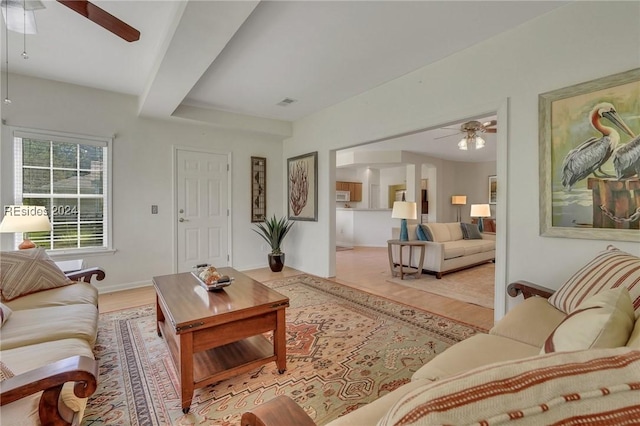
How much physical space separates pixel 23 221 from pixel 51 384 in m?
2.43

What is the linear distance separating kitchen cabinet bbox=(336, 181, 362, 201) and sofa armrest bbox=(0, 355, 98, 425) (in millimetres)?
8574

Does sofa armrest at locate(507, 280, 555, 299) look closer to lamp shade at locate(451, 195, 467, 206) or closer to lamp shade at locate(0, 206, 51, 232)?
lamp shade at locate(0, 206, 51, 232)

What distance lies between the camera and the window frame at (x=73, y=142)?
3295 mm

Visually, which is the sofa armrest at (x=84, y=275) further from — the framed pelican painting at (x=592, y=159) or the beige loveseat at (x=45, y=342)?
the framed pelican painting at (x=592, y=159)

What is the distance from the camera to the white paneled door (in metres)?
4.45

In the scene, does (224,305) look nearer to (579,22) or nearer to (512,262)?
(512,262)

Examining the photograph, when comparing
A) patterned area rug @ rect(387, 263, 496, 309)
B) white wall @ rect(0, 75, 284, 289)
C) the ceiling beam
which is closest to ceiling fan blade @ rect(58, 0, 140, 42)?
the ceiling beam

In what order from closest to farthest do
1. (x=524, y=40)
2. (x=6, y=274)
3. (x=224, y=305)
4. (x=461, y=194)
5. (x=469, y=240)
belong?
(x=224, y=305) < (x=6, y=274) < (x=524, y=40) < (x=469, y=240) < (x=461, y=194)

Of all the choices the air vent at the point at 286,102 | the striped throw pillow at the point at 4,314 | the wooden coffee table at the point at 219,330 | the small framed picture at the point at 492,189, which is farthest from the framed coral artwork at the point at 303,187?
the small framed picture at the point at 492,189

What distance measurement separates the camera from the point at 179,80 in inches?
116

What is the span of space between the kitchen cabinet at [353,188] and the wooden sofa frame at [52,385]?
8.57 meters

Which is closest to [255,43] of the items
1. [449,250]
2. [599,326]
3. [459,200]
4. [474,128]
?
[599,326]

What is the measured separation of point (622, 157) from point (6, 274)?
14.2 ft

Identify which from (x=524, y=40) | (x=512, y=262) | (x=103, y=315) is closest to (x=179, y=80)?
(x=103, y=315)
